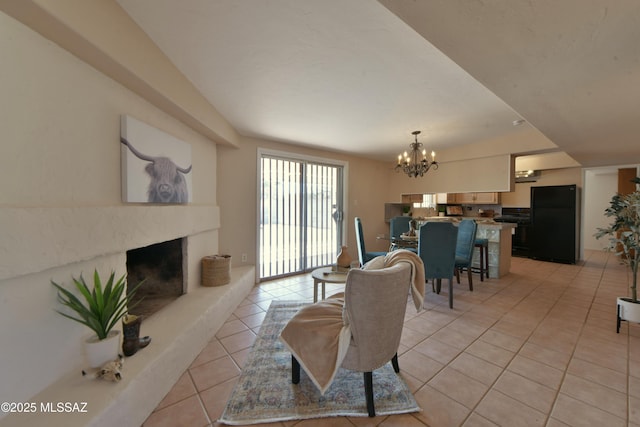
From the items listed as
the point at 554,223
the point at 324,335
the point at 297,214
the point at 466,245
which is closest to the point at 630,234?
the point at 466,245

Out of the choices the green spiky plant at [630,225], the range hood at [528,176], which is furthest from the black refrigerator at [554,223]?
the green spiky plant at [630,225]

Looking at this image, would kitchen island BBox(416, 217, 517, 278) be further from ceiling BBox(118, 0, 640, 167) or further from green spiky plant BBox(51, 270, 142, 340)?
green spiky plant BBox(51, 270, 142, 340)

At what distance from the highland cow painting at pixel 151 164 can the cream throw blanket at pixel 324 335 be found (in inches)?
59.5

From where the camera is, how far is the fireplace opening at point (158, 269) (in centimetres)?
248

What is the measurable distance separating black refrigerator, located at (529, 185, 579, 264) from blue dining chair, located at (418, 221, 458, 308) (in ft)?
13.4

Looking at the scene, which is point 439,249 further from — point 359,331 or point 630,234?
point 359,331

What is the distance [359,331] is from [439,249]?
198cm

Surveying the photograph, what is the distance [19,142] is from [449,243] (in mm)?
3482


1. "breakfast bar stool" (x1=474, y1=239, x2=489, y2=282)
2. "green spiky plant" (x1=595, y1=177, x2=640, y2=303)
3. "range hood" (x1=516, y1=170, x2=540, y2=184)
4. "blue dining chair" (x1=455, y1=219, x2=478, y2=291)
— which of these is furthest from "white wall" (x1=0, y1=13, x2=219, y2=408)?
"range hood" (x1=516, y1=170, x2=540, y2=184)

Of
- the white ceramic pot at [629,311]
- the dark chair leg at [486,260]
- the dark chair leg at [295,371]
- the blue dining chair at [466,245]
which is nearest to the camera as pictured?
the dark chair leg at [295,371]

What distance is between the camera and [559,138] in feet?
10.5

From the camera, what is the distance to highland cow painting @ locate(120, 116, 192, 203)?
5.67 ft

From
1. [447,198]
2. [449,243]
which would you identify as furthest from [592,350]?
[447,198]

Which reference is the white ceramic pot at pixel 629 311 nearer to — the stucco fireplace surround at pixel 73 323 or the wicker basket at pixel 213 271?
Answer: the stucco fireplace surround at pixel 73 323
